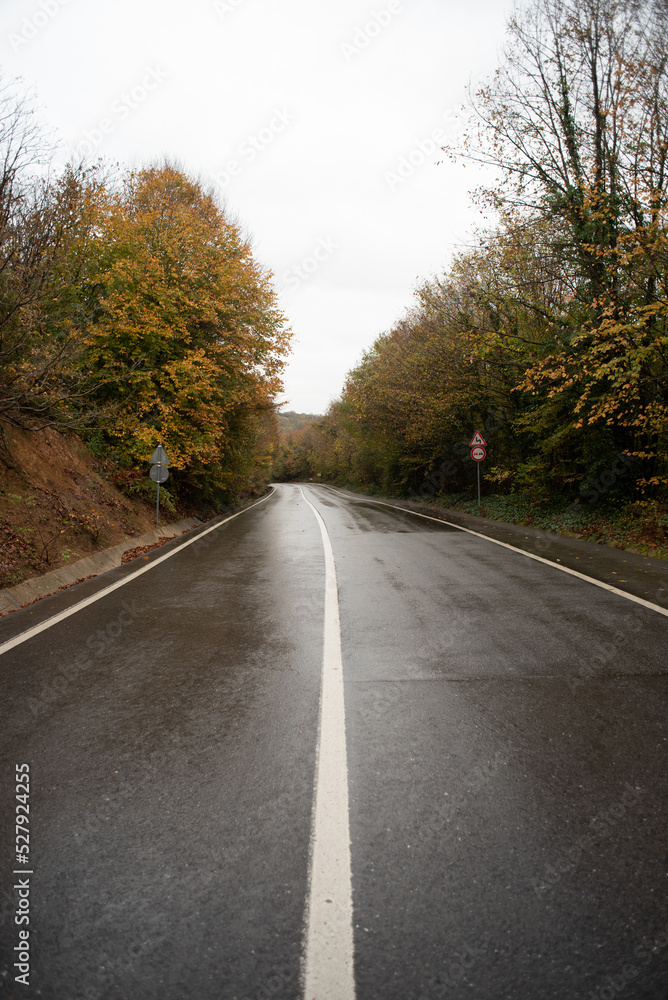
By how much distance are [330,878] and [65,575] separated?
732 centimetres

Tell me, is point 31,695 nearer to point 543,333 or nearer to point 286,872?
point 286,872

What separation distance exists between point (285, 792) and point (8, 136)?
918cm

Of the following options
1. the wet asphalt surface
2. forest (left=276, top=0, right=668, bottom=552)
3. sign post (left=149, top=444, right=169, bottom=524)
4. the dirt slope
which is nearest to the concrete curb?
the dirt slope

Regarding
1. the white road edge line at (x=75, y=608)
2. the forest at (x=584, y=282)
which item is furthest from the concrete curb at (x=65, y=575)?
the forest at (x=584, y=282)

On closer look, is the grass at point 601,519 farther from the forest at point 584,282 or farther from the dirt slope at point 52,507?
the dirt slope at point 52,507

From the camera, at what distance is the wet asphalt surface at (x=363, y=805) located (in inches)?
69.1

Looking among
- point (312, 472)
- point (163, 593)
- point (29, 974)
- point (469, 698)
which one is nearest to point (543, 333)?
point (163, 593)

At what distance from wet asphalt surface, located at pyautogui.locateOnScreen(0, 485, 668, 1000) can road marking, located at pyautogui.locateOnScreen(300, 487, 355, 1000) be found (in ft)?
0.16

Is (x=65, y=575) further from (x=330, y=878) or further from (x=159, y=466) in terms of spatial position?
(x=330, y=878)

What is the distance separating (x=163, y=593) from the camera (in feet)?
23.5

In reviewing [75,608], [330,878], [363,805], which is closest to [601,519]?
[75,608]

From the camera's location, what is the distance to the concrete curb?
265 inches

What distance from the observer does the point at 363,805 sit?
8.41 ft

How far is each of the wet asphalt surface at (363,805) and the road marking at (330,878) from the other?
5 cm
